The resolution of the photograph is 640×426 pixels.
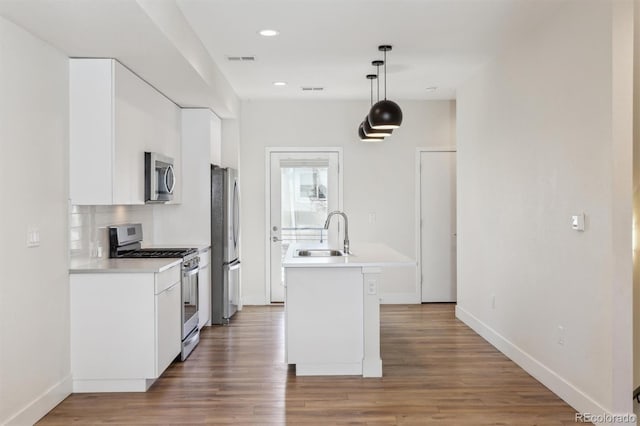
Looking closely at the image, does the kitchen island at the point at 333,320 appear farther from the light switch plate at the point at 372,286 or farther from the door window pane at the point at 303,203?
the door window pane at the point at 303,203

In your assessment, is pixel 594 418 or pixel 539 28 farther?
pixel 539 28

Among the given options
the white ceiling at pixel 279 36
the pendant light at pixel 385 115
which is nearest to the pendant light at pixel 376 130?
the white ceiling at pixel 279 36

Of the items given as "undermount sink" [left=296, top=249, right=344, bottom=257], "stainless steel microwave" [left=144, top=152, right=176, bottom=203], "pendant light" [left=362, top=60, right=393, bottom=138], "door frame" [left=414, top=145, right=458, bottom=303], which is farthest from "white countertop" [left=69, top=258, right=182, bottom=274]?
"door frame" [left=414, top=145, right=458, bottom=303]

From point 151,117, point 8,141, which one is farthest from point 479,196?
point 8,141

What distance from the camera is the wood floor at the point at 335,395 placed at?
342 cm

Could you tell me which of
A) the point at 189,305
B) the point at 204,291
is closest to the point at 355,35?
the point at 189,305

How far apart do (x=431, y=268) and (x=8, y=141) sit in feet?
18.0

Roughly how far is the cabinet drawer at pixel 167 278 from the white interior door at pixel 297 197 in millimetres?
2884

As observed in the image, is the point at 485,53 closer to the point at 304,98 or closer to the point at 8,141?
the point at 304,98

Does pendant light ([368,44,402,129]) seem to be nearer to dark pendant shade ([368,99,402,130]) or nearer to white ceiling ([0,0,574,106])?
dark pendant shade ([368,99,402,130])

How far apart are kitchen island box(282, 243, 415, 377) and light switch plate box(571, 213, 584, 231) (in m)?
1.33

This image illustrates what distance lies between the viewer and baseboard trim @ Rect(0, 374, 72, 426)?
319cm

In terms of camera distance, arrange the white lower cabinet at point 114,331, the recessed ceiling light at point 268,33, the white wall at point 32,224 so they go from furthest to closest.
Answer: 1. the recessed ceiling light at point 268,33
2. the white lower cabinet at point 114,331
3. the white wall at point 32,224

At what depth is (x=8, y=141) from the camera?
3146 mm
